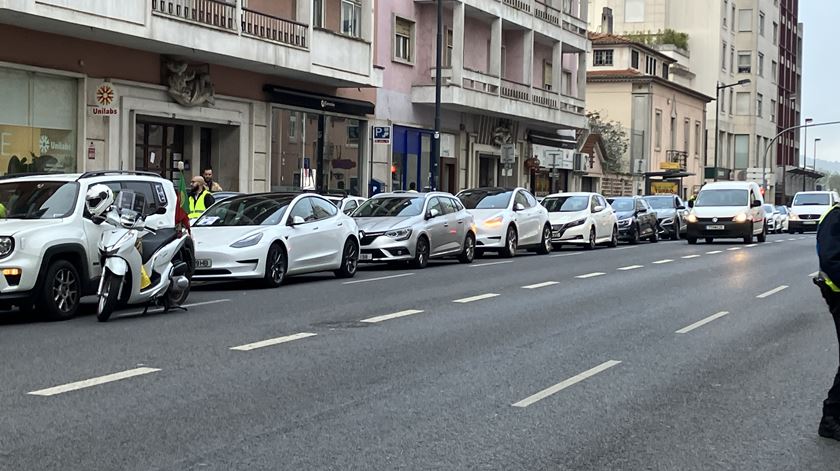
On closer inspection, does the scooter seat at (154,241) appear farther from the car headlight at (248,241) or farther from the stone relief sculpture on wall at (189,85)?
the stone relief sculpture on wall at (189,85)

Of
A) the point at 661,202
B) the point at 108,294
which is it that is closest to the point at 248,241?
the point at 108,294

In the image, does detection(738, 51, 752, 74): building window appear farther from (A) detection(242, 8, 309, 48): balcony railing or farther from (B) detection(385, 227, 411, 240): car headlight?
(B) detection(385, 227, 411, 240): car headlight

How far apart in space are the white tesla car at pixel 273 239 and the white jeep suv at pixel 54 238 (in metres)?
2.74

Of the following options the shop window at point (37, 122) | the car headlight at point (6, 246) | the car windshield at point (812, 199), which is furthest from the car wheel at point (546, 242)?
the car windshield at point (812, 199)

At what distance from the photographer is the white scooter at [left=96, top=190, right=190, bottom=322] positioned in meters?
12.8

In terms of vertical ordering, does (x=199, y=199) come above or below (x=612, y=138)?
below

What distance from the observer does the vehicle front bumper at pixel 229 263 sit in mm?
17312

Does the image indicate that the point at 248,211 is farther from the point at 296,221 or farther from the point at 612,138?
the point at 612,138

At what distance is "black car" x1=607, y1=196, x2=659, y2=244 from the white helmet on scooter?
86.0 feet

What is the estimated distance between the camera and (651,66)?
244 feet

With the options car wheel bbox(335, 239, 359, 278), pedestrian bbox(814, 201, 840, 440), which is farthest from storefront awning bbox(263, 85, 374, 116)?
pedestrian bbox(814, 201, 840, 440)

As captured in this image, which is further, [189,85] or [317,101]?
[317,101]

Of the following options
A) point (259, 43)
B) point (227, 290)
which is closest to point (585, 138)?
point (259, 43)

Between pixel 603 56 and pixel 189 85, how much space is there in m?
47.9
